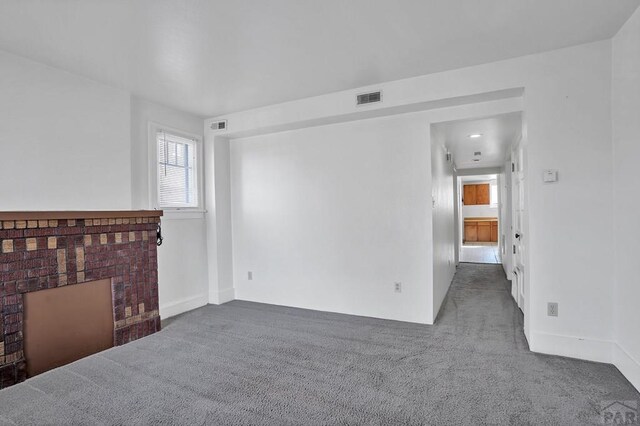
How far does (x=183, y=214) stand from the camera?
4.32 meters

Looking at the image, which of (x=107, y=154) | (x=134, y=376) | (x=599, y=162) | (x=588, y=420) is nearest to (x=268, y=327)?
(x=134, y=376)

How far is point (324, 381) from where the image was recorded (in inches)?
95.7

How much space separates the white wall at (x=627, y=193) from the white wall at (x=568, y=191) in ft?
0.25

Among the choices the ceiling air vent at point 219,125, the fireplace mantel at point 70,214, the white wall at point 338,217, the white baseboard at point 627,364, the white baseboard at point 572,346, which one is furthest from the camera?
the ceiling air vent at point 219,125

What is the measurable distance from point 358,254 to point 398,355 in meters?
1.35

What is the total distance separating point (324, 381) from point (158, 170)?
3.06m

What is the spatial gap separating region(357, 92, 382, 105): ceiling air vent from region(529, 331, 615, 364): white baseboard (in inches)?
103

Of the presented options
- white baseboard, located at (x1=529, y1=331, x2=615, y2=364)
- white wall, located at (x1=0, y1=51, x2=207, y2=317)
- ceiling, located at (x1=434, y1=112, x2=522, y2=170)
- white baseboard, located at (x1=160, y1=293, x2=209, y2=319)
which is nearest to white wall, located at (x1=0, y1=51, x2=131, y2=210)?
white wall, located at (x1=0, y1=51, x2=207, y2=317)

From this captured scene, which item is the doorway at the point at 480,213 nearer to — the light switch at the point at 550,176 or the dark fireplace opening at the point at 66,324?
the light switch at the point at 550,176

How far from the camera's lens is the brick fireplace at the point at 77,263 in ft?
8.25

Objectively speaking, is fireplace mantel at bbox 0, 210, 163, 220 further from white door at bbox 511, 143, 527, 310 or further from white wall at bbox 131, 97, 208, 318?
white door at bbox 511, 143, 527, 310

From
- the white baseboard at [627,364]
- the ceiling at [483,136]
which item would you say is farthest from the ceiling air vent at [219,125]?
the white baseboard at [627,364]

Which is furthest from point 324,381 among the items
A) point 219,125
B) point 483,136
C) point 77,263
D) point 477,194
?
point 477,194

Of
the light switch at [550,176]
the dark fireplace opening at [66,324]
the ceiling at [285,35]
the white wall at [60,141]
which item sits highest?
the ceiling at [285,35]
